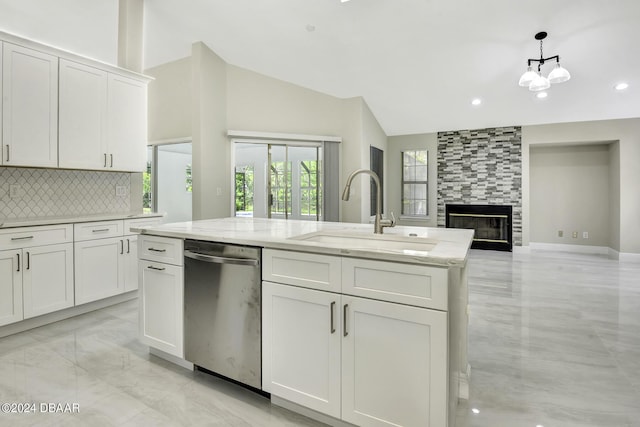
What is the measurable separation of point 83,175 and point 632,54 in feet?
21.6

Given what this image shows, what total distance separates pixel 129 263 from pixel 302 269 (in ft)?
8.89

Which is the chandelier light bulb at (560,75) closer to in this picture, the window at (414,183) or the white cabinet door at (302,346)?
the window at (414,183)

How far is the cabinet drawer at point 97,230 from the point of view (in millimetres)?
3049

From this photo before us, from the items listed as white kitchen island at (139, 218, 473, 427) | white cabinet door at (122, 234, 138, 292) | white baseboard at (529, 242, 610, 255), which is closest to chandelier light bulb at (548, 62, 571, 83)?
white kitchen island at (139, 218, 473, 427)

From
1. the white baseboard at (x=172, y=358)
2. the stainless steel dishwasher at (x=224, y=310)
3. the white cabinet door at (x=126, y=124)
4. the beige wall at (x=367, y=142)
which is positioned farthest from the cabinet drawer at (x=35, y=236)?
the beige wall at (x=367, y=142)

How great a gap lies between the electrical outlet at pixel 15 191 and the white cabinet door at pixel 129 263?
0.94 m

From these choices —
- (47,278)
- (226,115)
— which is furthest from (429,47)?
(47,278)

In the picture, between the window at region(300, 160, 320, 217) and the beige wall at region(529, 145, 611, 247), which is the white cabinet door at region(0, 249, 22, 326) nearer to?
the window at region(300, 160, 320, 217)

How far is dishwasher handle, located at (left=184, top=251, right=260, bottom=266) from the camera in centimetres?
177

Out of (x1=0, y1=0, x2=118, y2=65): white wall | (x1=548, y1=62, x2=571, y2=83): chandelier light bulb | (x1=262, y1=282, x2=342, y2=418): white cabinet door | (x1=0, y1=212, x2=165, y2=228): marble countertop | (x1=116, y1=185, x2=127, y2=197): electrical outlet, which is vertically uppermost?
(x1=0, y1=0, x2=118, y2=65): white wall

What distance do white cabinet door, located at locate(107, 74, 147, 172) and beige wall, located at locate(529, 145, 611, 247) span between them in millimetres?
7008

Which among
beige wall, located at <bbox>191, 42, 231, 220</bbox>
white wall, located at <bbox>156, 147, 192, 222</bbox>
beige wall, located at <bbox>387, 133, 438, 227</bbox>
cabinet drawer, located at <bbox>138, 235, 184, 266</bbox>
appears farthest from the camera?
beige wall, located at <bbox>387, 133, 438, 227</bbox>

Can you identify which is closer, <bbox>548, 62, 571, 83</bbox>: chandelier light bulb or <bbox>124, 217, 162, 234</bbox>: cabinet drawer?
<bbox>124, 217, 162, 234</bbox>: cabinet drawer

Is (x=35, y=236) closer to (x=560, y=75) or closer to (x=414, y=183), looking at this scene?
(x=560, y=75)
